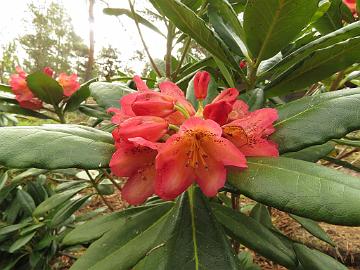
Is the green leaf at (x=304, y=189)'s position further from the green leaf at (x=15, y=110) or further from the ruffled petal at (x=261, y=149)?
the green leaf at (x=15, y=110)

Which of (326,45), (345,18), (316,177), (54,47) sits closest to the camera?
(316,177)

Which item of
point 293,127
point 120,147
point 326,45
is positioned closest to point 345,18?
point 326,45

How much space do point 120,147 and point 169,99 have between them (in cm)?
12

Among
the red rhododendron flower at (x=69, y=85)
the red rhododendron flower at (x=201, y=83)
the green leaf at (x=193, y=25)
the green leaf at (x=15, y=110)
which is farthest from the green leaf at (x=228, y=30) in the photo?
the green leaf at (x=15, y=110)

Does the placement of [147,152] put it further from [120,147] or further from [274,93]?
[274,93]

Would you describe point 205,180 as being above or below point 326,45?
below

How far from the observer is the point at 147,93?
0.61 meters

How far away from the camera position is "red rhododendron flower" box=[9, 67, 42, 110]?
49.6 inches

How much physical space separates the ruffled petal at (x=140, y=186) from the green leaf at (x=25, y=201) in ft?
4.73

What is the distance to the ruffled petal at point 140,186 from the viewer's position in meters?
0.63

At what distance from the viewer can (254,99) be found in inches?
30.3

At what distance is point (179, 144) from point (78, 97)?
856 millimetres

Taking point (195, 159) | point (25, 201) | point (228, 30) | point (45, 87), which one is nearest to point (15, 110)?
point (45, 87)

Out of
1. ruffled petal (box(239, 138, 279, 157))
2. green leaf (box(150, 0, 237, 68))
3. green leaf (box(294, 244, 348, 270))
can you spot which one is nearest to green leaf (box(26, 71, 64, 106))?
green leaf (box(150, 0, 237, 68))
